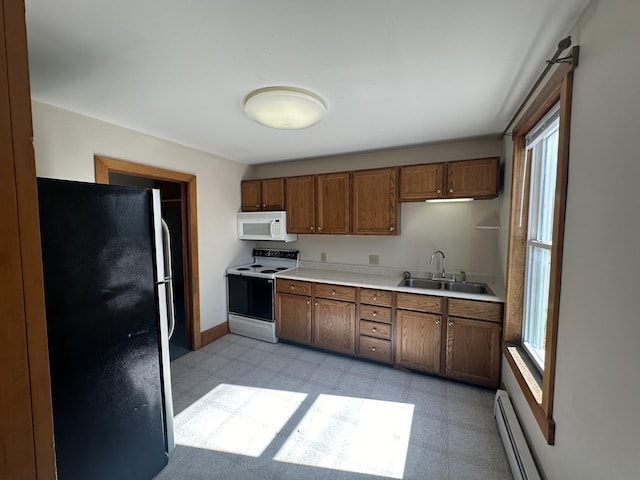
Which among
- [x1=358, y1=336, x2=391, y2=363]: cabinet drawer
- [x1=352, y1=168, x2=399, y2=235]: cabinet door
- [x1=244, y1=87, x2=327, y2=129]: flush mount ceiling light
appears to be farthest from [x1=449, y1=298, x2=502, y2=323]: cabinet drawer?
[x1=244, y1=87, x2=327, y2=129]: flush mount ceiling light

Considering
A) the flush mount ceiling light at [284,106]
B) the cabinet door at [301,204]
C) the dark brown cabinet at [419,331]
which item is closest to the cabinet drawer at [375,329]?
the dark brown cabinet at [419,331]

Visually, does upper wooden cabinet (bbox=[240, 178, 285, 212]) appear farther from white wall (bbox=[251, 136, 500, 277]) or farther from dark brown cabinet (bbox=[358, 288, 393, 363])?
dark brown cabinet (bbox=[358, 288, 393, 363])

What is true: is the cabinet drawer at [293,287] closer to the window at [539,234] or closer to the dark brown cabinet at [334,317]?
the dark brown cabinet at [334,317]

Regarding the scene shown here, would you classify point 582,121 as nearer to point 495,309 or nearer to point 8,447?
point 495,309

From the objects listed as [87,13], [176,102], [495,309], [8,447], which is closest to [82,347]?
[8,447]

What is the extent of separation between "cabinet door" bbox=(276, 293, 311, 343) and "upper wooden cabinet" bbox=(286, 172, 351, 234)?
849 millimetres

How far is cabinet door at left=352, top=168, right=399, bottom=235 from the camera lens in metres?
2.89

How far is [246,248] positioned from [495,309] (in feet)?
10.1

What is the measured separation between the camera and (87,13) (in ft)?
3.66

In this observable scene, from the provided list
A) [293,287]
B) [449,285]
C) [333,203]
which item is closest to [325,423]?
[293,287]

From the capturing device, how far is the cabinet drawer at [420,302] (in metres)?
2.49

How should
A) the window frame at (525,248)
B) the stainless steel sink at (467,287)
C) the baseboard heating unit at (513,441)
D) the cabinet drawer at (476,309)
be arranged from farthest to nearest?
1. the stainless steel sink at (467,287)
2. the cabinet drawer at (476,309)
3. the baseboard heating unit at (513,441)
4. the window frame at (525,248)

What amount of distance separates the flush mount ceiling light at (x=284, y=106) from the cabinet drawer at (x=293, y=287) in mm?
1784

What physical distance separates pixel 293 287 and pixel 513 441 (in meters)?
2.25
